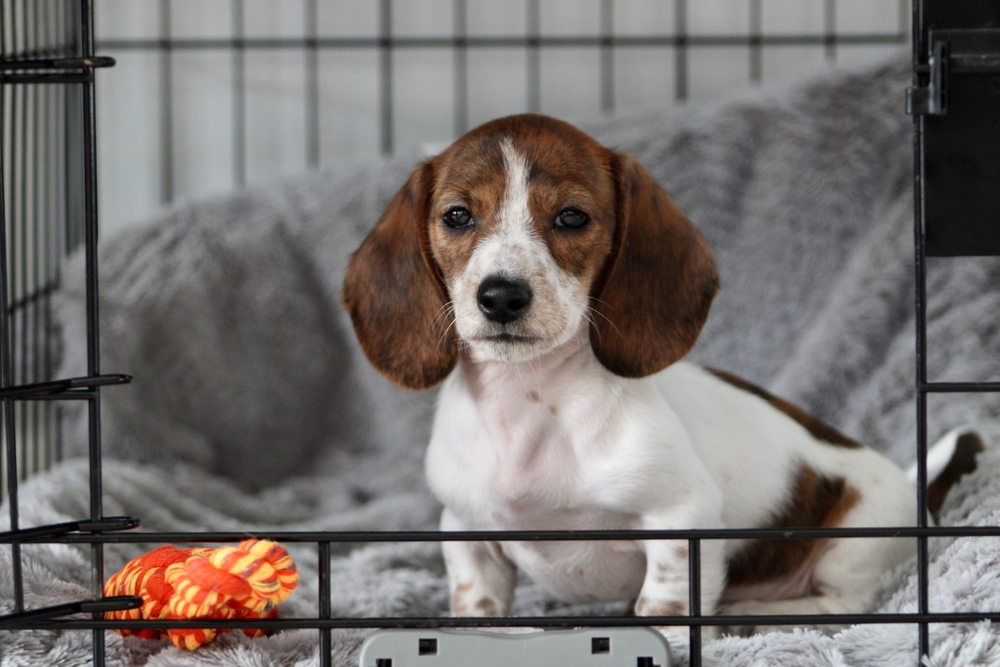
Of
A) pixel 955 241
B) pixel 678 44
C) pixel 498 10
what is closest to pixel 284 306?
pixel 498 10

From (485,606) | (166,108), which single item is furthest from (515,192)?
(166,108)

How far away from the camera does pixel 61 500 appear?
2.03 m

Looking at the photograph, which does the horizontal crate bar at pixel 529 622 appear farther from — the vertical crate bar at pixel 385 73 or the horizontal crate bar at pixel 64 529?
the vertical crate bar at pixel 385 73

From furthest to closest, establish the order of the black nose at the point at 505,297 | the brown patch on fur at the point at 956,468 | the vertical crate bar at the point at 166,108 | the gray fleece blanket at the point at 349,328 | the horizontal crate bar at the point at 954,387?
the vertical crate bar at the point at 166,108
the gray fleece blanket at the point at 349,328
the brown patch on fur at the point at 956,468
the black nose at the point at 505,297
the horizontal crate bar at the point at 954,387

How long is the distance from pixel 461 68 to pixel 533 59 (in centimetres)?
21

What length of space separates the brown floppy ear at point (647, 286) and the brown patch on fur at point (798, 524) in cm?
35

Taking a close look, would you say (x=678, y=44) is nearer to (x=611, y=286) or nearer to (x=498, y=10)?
(x=498, y=10)

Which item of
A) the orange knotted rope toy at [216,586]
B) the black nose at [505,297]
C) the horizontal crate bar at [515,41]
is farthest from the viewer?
the horizontal crate bar at [515,41]

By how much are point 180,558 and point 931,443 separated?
1500mm

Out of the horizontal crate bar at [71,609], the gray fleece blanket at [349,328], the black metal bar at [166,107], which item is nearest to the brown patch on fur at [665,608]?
the horizontal crate bar at [71,609]

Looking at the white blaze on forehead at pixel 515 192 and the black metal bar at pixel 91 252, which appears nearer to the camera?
the black metal bar at pixel 91 252

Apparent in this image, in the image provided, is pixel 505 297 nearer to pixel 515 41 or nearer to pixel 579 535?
pixel 579 535

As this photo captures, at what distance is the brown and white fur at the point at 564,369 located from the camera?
1483 mm

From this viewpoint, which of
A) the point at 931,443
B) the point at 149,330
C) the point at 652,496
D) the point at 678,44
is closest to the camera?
the point at 652,496
